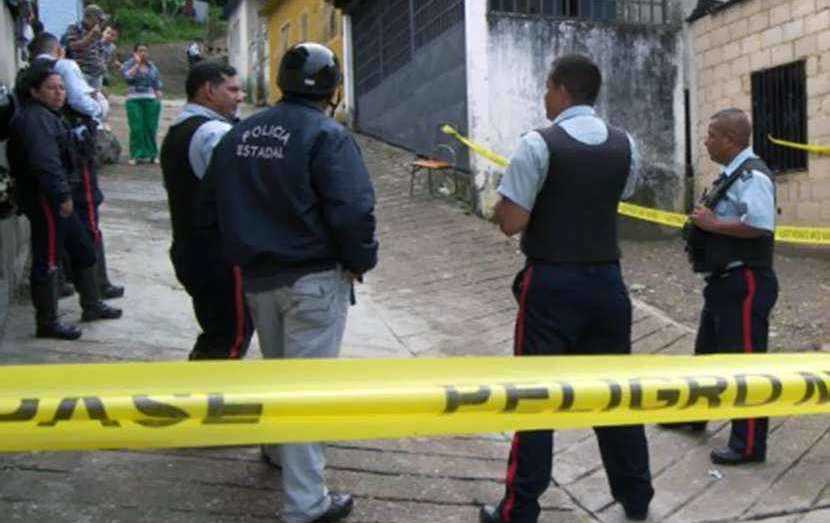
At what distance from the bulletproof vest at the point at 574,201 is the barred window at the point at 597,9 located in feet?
22.7

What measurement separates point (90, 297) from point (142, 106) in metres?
6.75

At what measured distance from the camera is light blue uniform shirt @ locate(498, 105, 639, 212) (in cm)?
348

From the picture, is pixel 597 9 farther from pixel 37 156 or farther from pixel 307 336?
pixel 307 336

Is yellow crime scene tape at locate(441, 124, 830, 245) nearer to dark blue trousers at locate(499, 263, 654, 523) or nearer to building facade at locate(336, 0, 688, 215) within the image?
building facade at locate(336, 0, 688, 215)

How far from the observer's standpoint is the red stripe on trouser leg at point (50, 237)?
5180 millimetres

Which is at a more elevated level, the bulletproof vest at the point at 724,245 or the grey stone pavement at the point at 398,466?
the bulletproof vest at the point at 724,245

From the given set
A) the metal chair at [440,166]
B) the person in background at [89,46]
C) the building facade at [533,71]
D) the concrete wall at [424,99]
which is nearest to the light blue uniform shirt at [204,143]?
the building facade at [533,71]

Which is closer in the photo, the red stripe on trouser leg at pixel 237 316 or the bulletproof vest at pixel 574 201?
the bulletproof vest at pixel 574 201

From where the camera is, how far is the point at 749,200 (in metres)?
4.26

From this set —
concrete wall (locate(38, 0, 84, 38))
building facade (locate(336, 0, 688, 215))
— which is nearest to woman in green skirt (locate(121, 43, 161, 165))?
building facade (locate(336, 0, 688, 215))

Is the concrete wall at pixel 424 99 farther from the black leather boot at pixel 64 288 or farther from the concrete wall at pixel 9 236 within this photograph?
the black leather boot at pixel 64 288

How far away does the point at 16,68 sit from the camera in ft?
26.9

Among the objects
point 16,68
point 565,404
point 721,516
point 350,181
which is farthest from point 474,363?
point 16,68

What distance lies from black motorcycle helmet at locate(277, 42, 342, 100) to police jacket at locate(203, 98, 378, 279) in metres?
0.05
